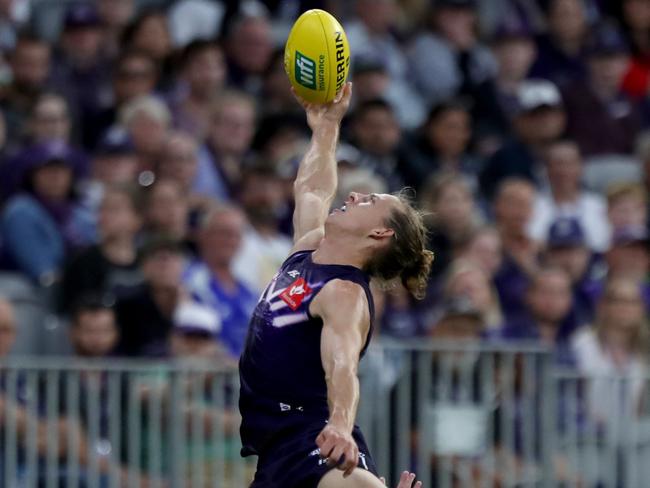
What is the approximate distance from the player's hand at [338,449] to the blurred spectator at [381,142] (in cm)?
720

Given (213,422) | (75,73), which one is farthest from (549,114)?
(213,422)

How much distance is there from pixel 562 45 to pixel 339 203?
4.89 meters

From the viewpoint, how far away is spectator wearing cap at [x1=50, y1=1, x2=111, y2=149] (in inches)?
531

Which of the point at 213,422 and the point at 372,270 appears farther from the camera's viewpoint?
the point at 213,422

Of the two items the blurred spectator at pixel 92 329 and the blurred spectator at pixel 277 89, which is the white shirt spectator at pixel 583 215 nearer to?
the blurred spectator at pixel 277 89

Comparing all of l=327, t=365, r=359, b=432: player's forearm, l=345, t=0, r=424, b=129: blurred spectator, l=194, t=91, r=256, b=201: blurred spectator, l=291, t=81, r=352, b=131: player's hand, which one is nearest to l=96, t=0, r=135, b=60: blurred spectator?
l=194, t=91, r=256, b=201: blurred spectator

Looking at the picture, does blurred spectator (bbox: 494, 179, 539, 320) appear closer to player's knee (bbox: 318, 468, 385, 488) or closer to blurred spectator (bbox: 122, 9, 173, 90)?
blurred spectator (bbox: 122, 9, 173, 90)

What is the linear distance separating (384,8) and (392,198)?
25.7ft

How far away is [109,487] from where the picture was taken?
10.2m

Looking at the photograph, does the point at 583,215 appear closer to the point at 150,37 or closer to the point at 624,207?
the point at 624,207

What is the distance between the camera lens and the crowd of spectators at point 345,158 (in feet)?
38.7

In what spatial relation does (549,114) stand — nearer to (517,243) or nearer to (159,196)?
(517,243)

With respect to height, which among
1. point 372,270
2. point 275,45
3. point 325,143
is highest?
point 275,45

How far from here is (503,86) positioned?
15.7 m
